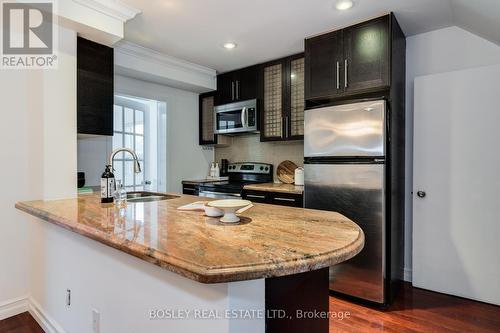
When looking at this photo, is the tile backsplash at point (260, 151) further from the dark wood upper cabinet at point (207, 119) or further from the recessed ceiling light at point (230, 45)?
the recessed ceiling light at point (230, 45)

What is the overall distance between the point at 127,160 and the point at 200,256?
3.14m

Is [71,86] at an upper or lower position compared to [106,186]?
upper

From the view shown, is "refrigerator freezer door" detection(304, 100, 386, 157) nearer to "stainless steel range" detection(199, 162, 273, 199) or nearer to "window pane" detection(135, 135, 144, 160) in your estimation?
"stainless steel range" detection(199, 162, 273, 199)

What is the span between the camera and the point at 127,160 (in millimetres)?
3625

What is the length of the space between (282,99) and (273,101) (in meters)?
0.15

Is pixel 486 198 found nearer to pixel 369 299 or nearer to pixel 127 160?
pixel 369 299

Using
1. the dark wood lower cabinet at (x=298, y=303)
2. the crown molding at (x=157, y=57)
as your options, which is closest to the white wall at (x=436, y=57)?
the dark wood lower cabinet at (x=298, y=303)

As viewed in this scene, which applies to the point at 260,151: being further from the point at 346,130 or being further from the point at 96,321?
the point at 96,321

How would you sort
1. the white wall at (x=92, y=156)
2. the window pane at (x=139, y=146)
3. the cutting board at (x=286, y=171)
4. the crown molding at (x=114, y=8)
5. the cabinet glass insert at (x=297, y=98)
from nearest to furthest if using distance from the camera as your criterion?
1. the crown molding at (x=114, y=8)
2. the white wall at (x=92, y=156)
3. the cabinet glass insert at (x=297, y=98)
4. the cutting board at (x=286, y=171)
5. the window pane at (x=139, y=146)

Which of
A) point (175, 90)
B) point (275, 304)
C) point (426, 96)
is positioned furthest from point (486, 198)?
point (175, 90)

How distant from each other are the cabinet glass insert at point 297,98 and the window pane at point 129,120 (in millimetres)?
2063

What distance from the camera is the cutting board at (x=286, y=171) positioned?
361cm

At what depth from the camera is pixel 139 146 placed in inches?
150

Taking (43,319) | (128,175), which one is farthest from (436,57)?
(43,319)
